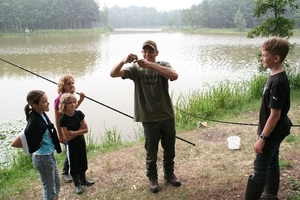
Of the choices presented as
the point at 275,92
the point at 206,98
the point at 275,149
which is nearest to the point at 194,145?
the point at 275,149

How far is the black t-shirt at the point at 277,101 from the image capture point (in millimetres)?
1871

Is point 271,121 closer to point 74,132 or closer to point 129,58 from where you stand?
point 129,58

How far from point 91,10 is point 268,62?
71.7 meters

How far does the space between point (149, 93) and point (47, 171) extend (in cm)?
118

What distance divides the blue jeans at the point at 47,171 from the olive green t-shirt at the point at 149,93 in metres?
0.93

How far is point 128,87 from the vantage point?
9.35 m

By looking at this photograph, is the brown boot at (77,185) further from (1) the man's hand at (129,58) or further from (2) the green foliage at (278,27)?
(2) the green foliage at (278,27)

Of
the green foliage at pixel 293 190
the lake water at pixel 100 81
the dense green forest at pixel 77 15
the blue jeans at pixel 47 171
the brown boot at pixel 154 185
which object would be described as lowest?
the lake water at pixel 100 81

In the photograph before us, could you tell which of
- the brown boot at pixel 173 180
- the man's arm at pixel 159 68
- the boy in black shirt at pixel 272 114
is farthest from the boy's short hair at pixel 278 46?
the brown boot at pixel 173 180

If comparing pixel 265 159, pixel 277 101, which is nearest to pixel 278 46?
pixel 277 101

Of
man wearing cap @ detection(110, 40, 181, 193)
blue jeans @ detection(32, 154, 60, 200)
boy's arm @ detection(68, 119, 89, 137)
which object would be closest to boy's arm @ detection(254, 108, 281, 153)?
man wearing cap @ detection(110, 40, 181, 193)

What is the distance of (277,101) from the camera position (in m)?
1.87

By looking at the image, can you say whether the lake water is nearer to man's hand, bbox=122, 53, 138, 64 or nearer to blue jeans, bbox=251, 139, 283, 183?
man's hand, bbox=122, 53, 138, 64

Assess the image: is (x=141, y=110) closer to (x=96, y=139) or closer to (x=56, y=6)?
(x=96, y=139)
